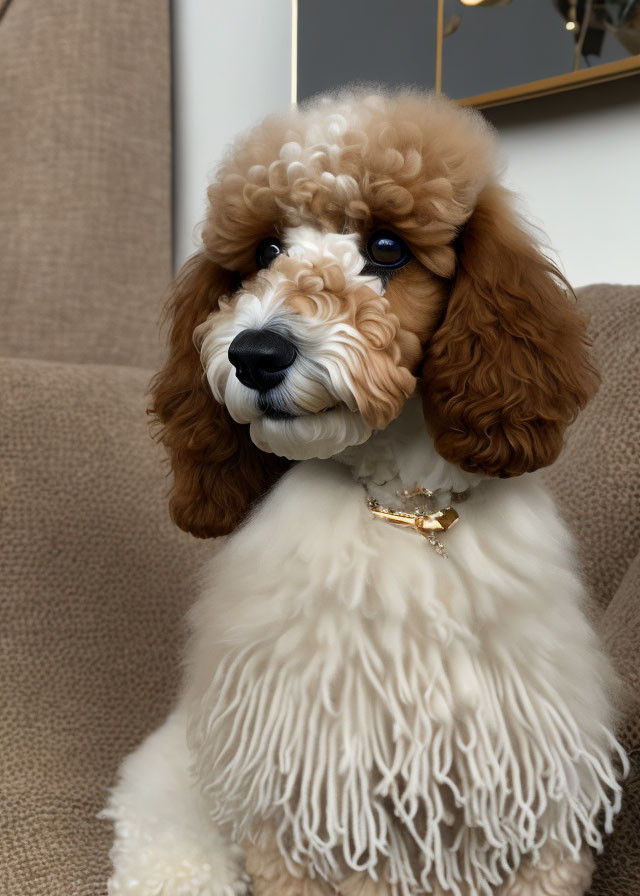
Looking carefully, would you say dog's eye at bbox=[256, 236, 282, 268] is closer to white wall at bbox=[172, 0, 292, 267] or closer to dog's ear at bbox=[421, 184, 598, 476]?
dog's ear at bbox=[421, 184, 598, 476]

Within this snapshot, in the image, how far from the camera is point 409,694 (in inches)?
31.1

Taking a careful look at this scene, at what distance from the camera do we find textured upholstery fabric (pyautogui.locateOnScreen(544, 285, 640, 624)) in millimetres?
1193

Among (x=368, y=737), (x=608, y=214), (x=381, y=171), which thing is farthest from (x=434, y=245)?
(x=608, y=214)

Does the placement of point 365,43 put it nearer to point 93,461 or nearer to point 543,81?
point 543,81

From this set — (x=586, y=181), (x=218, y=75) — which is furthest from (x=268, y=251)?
(x=218, y=75)

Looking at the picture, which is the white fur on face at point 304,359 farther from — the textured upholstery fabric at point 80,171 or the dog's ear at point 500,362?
the textured upholstery fabric at point 80,171

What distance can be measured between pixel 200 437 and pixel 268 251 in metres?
0.19

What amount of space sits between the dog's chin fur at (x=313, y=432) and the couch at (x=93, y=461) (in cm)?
41

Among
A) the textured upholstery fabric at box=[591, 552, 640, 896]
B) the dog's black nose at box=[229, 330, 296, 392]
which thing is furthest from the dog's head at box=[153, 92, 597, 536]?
the textured upholstery fabric at box=[591, 552, 640, 896]

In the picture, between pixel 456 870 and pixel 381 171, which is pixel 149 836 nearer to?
pixel 456 870

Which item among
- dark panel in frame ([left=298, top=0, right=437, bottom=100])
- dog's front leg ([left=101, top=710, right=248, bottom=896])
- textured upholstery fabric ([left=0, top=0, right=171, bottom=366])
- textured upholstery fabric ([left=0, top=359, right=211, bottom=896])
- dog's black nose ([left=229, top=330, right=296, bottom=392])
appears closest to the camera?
dog's black nose ([left=229, top=330, right=296, bottom=392])

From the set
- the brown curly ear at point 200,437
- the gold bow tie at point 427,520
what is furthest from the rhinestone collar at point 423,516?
the brown curly ear at point 200,437

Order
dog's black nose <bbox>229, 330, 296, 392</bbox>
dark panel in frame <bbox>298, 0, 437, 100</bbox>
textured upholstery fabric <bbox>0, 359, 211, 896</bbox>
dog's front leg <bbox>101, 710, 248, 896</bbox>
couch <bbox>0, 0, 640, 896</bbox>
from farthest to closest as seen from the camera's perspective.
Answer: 1. dark panel in frame <bbox>298, 0, 437, 100</bbox>
2. textured upholstery fabric <bbox>0, 359, 211, 896</bbox>
3. couch <bbox>0, 0, 640, 896</bbox>
4. dog's front leg <bbox>101, 710, 248, 896</bbox>
5. dog's black nose <bbox>229, 330, 296, 392</bbox>

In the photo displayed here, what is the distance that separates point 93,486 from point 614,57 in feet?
3.24
